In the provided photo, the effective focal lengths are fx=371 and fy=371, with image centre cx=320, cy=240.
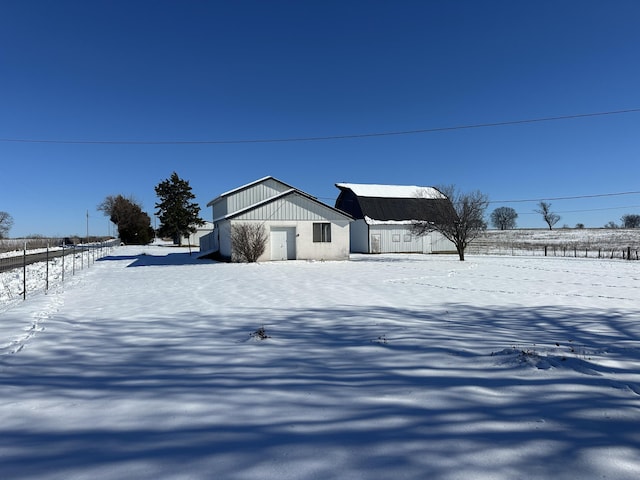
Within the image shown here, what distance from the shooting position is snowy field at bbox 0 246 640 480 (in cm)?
251

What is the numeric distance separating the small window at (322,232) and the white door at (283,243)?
1426mm

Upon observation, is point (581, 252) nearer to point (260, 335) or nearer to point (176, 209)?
point (260, 335)

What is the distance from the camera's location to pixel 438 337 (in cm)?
559

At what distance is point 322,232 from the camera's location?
2456 centimetres

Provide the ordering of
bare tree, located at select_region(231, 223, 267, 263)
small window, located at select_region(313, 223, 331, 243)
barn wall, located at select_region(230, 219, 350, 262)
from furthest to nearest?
small window, located at select_region(313, 223, 331, 243)
barn wall, located at select_region(230, 219, 350, 262)
bare tree, located at select_region(231, 223, 267, 263)

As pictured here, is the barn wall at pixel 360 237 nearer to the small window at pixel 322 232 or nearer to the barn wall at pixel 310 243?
the barn wall at pixel 310 243

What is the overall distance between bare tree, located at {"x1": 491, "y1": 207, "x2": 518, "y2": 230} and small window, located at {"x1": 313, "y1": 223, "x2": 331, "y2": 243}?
83.7m

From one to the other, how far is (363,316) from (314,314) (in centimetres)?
98

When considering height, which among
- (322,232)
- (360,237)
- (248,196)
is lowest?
(360,237)

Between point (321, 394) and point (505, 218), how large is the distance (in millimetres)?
104555

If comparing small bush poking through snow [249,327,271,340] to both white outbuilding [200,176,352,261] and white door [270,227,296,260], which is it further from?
white door [270,227,296,260]

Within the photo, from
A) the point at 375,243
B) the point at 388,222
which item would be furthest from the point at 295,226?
the point at 388,222

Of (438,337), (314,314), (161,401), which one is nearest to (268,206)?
(314,314)

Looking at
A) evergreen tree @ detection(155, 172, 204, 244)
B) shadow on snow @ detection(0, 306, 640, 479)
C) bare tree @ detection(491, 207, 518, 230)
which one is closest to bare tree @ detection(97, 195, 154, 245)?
evergreen tree @ detection(155, 172, 204, 244)
